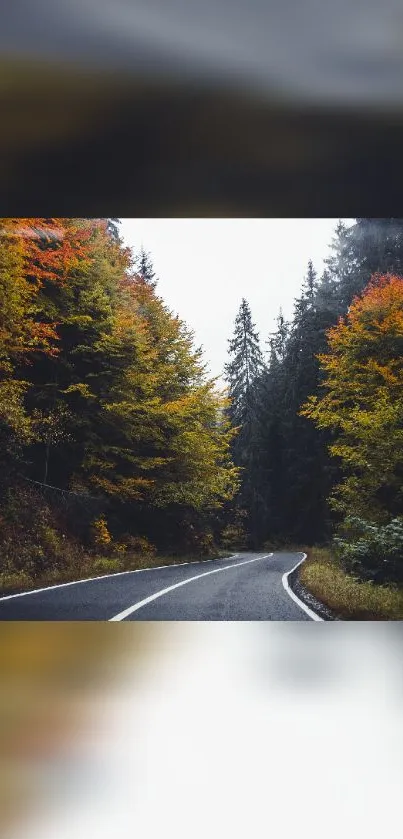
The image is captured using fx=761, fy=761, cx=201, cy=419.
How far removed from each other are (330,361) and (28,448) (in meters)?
3.00

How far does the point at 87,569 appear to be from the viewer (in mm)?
7004

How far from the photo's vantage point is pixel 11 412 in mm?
7000

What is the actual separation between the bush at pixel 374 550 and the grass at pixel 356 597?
0.34ft

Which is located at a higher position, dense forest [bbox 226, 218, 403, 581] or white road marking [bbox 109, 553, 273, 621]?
dense forest [bbox 226, 218, 403, 581]

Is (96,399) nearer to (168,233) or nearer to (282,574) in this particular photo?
(168,233)

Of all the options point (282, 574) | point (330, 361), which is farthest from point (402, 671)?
point (330, 361)

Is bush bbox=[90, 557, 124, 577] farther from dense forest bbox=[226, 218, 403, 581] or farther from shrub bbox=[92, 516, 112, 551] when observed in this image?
dense forest bbox=[226, 218, 403, 581]

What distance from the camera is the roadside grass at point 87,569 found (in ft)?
22.4

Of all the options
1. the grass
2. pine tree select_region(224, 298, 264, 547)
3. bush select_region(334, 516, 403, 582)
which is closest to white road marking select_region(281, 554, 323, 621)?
the grass

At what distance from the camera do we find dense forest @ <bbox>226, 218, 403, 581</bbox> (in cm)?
714

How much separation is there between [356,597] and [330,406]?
1813 mm

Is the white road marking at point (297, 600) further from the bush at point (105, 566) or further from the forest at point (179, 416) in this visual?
the bush at point (105, 566)

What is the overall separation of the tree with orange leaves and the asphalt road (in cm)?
109
